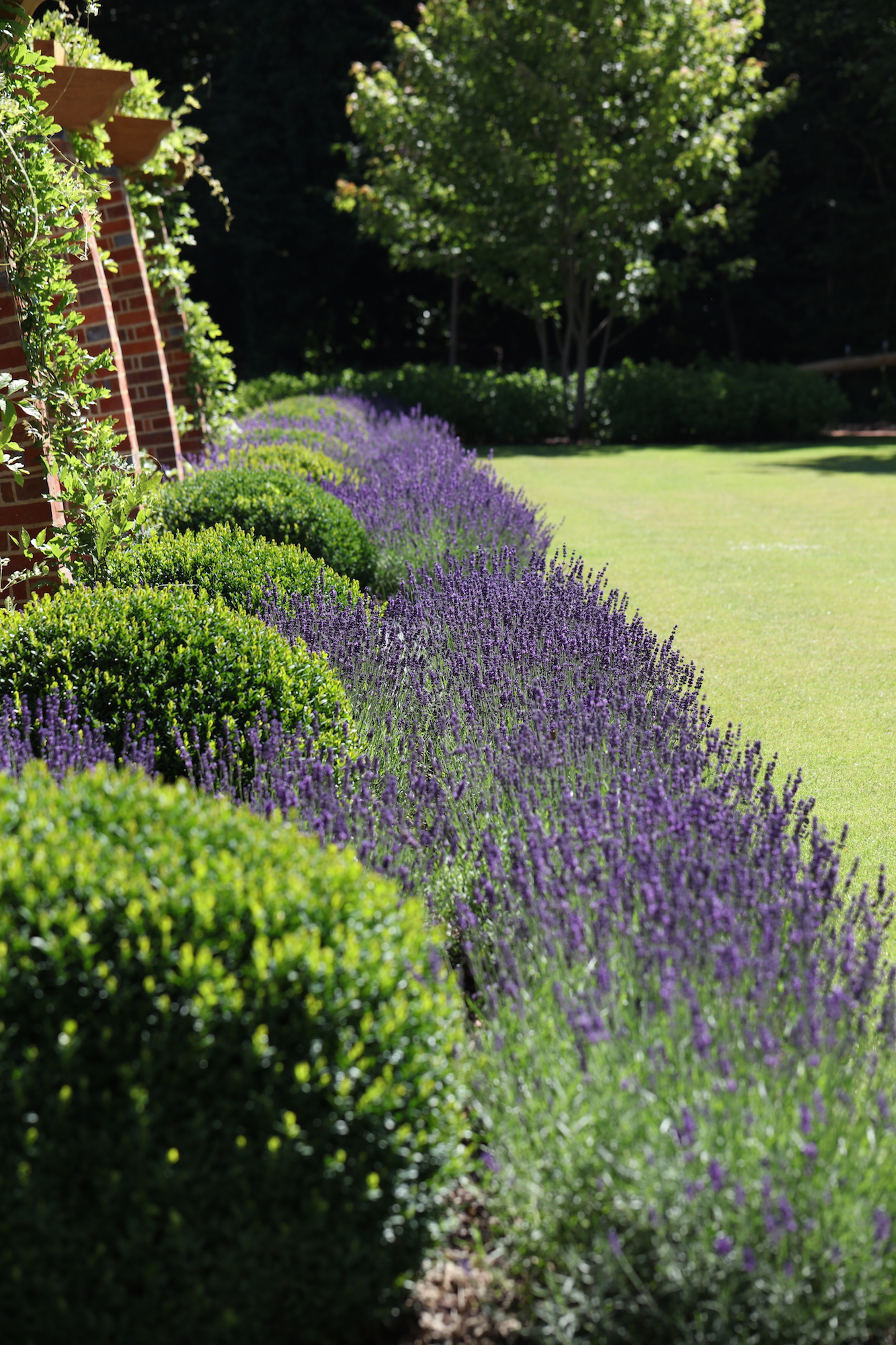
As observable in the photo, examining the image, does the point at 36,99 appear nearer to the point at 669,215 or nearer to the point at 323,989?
the point at 323,989

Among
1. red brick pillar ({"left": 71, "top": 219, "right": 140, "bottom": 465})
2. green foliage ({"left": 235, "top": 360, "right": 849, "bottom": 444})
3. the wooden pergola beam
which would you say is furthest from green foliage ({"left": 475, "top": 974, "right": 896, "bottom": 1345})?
the wooden pergola beam

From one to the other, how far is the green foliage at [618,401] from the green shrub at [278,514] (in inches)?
579

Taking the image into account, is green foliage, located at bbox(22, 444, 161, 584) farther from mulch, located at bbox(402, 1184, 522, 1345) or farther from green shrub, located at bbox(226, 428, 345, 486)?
mulch, located at bbox(402, 1184, 522, 1345)

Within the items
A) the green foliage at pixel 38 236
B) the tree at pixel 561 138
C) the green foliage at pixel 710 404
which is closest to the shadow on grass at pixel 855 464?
the green foliage at pixel 710 404

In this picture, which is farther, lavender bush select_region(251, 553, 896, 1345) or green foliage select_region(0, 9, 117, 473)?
green foliage select_region(0, 9, 117, 473)

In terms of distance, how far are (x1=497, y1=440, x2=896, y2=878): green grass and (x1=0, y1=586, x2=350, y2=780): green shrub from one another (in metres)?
2.15

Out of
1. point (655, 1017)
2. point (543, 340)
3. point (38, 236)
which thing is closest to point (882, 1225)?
point (655, 1017)

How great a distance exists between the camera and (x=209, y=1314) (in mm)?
1955

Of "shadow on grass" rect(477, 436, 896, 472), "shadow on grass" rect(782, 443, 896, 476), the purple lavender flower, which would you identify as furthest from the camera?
"shadow on grass" rect(477, 436, 896, 472)

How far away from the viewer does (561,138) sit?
20000 mm

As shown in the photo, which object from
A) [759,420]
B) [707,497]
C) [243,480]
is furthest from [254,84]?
[243,480]

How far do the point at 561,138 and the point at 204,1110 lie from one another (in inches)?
819

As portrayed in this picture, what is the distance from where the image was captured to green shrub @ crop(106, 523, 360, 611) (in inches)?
205

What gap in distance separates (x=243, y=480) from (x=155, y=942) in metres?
5.43
